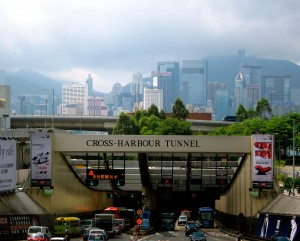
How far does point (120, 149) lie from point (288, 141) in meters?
69.6

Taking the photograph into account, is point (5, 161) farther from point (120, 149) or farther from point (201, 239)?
point (201, 239)

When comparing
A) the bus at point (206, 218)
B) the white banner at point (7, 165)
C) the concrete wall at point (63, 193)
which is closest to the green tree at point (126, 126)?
the concrete wall at point (63, 193)

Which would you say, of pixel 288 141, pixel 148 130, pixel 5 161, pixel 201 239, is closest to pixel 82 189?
pixel 5 161

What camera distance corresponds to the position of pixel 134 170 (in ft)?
372

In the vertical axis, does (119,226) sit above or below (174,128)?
below

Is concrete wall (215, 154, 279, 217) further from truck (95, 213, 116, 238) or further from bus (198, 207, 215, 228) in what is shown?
truck (95, 213, 116, 238)

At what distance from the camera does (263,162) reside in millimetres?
68688

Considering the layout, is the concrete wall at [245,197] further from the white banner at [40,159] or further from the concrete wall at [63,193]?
the white banner at [40,159]

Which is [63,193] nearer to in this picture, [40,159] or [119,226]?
[40,159]

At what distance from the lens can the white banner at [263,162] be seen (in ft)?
223

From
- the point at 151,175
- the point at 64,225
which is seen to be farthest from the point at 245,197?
the point at 151,175

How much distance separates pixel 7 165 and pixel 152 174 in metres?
37.4

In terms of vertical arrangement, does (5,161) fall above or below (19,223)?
above

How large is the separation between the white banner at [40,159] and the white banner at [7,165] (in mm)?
5067
